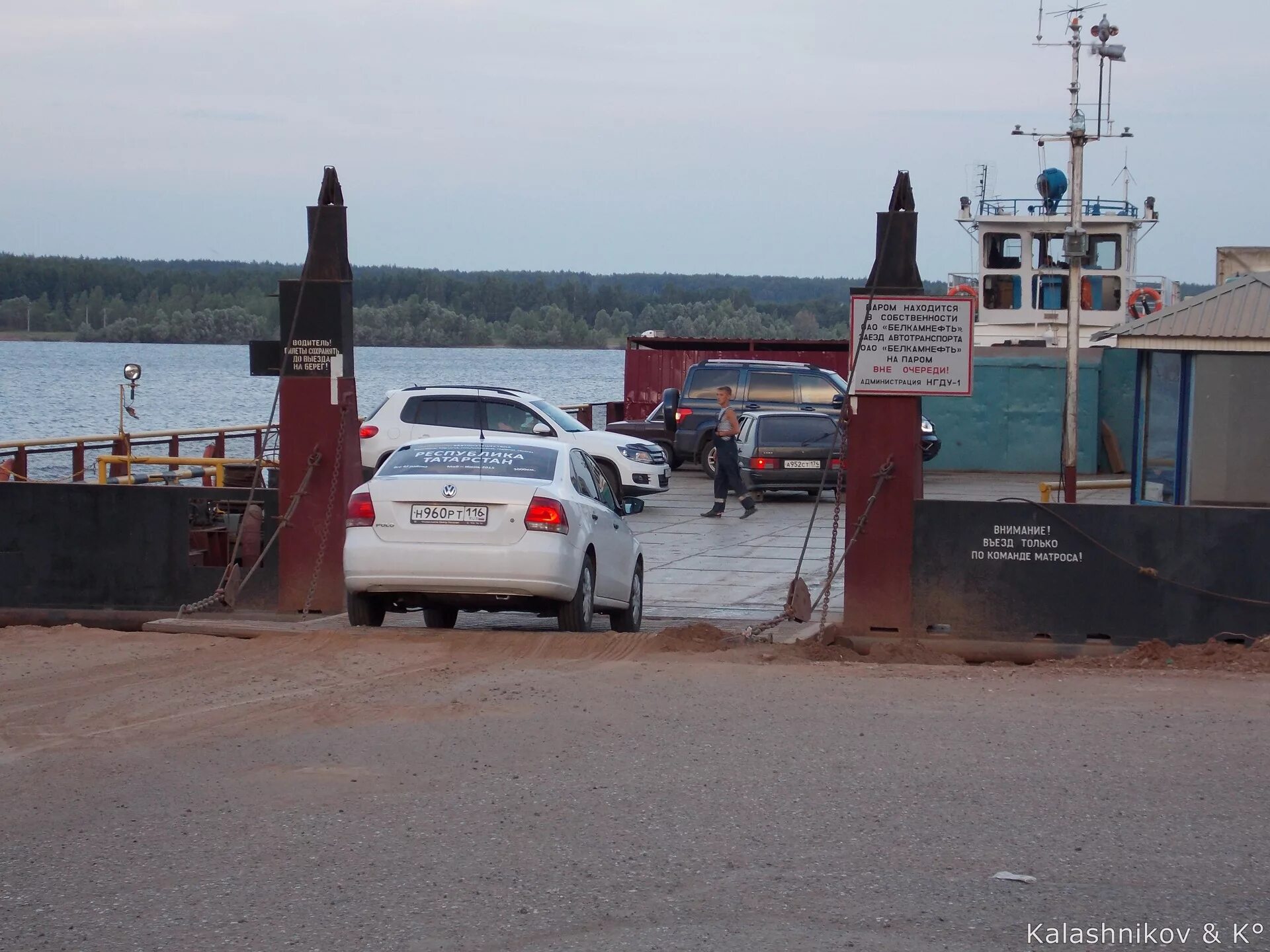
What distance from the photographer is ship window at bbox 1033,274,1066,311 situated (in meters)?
38.3

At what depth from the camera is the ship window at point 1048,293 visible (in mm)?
38281

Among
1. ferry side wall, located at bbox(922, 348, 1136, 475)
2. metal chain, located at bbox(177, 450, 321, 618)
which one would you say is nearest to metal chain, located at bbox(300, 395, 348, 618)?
metal chain, located at bbox(177, 450, 321, 618)

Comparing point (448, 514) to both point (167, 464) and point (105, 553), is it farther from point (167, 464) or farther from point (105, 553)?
point (167, 464)

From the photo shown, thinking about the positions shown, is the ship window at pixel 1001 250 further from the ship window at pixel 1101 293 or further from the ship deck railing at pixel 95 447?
the ship deck railing at pixel 95 447

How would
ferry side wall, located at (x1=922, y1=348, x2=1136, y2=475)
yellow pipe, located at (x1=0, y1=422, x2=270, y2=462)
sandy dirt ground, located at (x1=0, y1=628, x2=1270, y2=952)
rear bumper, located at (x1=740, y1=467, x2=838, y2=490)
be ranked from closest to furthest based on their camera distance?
sandy dirt ground, located at (x1=0, y1=628, x2=1270, y2=952) < yellow pipe, located at (x1=0, y1=422, x2=270, y2=462) < rear bumper, located at (x1=740, y1=467, x2=838, y2=490) < ferry side wall, located at (x1=922, y1=348, x2=1136, y2=475)

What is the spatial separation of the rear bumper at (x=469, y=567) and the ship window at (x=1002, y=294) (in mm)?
29934

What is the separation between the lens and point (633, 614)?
12.6 meters

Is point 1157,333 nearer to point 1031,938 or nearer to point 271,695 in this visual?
point 271,695

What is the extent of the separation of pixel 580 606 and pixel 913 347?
10.7 feet

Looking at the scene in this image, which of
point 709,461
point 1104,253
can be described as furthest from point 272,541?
point 1104,253

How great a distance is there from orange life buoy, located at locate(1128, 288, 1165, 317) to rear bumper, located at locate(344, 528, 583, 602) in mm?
25267

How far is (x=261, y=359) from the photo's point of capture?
12.8 m

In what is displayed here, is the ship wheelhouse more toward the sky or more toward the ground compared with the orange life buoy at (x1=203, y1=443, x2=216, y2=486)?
more toward the sky

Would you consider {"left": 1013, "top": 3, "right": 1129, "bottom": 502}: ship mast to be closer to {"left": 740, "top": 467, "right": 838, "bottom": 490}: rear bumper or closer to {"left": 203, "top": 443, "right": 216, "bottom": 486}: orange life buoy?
{"left": 740, "top": 467, "right": 838, "bottom": 490}: rear bumper
